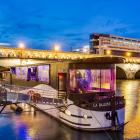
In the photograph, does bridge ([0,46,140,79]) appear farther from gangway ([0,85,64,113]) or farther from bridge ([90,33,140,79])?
bridge ([90,33,140,79])

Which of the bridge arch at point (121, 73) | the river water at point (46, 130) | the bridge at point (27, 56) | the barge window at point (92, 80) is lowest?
the river water at point (46, 130)

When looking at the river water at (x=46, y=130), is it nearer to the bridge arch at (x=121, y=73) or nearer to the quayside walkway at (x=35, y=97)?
the quayside walkway at (x=35, y=97)

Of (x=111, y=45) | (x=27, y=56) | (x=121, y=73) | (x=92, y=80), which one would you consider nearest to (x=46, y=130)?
(x=92, y=80)

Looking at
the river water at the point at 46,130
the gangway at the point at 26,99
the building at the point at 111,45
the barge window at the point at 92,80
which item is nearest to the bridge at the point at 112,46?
the building at the point at 111,45

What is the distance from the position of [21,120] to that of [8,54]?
153ft

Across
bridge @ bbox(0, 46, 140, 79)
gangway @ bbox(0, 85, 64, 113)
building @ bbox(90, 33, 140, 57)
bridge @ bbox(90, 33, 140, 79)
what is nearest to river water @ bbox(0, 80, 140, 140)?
gangway @ bbox(0, 85, 64, 113)

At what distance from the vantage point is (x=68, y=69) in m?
21.0

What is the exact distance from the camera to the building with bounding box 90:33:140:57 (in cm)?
13800

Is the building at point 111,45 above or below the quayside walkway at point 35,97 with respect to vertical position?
above

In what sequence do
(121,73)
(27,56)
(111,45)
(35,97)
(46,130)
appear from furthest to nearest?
(111,45)
(121,73)
(27,56)
(35,97)
(46,130)

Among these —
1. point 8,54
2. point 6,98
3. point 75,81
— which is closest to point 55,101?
point 75,81

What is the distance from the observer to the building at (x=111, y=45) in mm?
138000

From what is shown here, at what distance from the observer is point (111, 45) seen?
140 meters

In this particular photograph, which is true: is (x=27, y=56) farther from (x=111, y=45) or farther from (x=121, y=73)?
(x=111, y=45)
